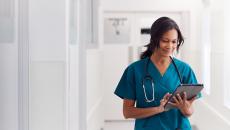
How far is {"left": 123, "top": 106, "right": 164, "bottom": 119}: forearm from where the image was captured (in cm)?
194

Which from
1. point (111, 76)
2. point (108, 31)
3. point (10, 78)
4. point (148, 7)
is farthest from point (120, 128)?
point (10, 78)

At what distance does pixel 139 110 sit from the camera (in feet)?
6.50

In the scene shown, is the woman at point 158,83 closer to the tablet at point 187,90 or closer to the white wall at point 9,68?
the tablet at point 187,90

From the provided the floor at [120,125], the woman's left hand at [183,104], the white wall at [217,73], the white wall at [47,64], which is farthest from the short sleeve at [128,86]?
the floor at [120,125]

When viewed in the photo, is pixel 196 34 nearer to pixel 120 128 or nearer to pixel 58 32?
pixel 120 128

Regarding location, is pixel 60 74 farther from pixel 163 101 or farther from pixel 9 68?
pixel 163 101

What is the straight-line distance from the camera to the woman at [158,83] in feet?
6.33

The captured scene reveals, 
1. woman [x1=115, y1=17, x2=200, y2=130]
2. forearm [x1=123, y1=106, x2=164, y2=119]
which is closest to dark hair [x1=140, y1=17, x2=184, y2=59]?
woman [x1=115, y1=17, x2=200, y2=130]

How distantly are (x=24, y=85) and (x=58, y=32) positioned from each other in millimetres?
457

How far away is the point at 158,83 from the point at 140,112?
0.18 m

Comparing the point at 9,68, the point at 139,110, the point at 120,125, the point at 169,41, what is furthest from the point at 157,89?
the point at 120,125

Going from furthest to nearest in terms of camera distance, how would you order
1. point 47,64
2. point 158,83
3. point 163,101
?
point 47,64 → point 158,83 → point 163,101

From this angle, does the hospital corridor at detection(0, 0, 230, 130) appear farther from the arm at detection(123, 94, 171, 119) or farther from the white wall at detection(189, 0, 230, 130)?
the white wall at detection(189, 0, 230, 130)

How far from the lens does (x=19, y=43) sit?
2193mm
